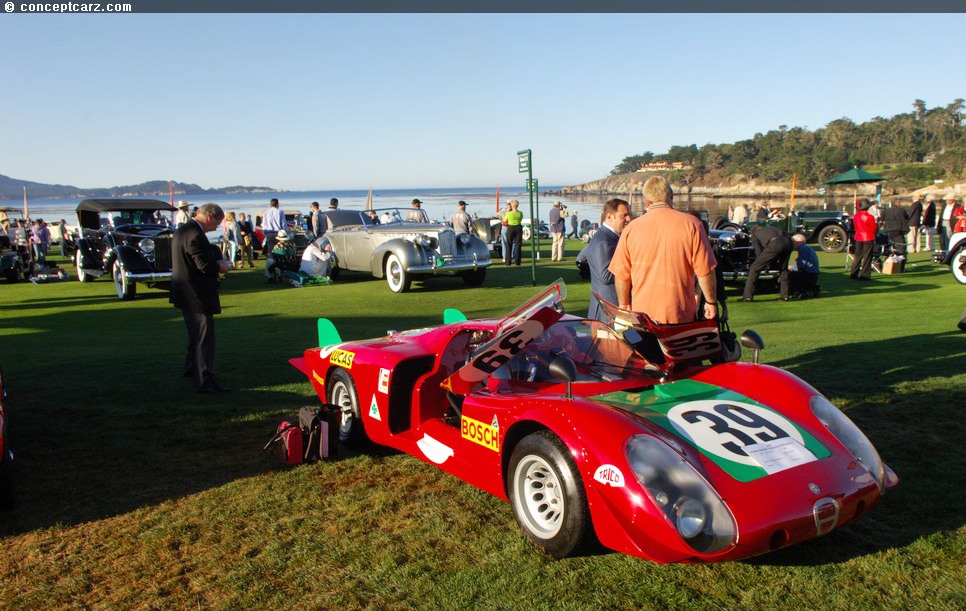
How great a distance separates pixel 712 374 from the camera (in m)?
4.25

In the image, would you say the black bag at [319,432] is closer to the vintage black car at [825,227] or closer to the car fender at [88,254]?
the car fender at [88,254]

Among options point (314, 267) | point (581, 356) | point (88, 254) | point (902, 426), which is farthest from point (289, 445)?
point (88, 254)

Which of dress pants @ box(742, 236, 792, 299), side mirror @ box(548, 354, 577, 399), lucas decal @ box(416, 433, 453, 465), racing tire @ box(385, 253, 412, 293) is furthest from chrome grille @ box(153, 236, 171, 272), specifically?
side mirror @ box(548, 354, 577, 399)

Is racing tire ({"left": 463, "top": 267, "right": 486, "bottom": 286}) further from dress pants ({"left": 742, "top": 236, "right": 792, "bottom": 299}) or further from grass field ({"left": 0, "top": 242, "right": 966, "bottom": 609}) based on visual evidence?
grass field ({"left": 0, "top": 242, "right": 966, "bottom": 609})

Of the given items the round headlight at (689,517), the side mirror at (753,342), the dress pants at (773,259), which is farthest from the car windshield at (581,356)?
the dress pants at (773,259)

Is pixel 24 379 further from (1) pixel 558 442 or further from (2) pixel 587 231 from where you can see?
(2) pixel 587 231

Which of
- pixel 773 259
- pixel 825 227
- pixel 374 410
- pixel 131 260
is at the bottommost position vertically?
pixel 374 410

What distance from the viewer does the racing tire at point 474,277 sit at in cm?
1575

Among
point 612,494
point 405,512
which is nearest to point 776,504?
point 612,494

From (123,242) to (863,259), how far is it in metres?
16.4

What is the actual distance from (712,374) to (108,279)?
18.2m

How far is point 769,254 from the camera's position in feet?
42.0

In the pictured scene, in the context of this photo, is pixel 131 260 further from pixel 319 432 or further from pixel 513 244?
pixel 319 432

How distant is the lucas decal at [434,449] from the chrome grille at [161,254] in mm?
11906
